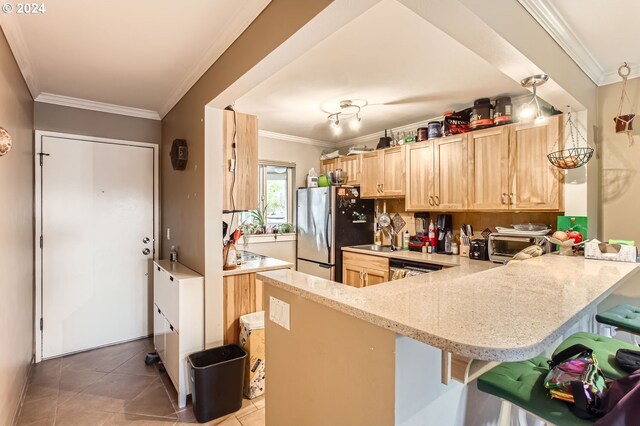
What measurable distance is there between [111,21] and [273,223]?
9.62 feet

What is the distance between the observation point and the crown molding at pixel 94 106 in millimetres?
2979

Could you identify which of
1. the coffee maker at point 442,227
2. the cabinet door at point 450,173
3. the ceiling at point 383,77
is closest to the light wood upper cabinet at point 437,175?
the cabinet door at point 450,173

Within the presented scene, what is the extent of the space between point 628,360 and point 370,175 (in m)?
3.07

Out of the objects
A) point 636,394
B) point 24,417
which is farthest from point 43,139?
point 636,394

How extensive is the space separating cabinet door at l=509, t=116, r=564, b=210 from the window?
8.95 feet

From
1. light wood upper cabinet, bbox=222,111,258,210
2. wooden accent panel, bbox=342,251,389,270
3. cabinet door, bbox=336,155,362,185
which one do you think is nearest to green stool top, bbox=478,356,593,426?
light wood upper cabinet, bbox=222,111,258,210

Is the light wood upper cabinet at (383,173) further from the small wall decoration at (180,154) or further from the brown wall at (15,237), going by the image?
the brown wall at (15,237)

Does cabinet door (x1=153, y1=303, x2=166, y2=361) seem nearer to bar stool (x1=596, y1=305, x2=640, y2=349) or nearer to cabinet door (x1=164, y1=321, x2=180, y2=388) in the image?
cabinet door (x1=164, y1=321, x2=180, y2=388)

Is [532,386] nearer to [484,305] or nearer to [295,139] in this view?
[484,305]

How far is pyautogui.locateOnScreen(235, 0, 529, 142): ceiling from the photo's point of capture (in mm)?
1878

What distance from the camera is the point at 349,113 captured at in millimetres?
3373

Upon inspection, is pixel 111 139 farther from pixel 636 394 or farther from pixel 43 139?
pixel 636 394

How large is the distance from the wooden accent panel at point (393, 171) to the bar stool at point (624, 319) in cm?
220

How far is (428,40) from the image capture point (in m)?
1.95
